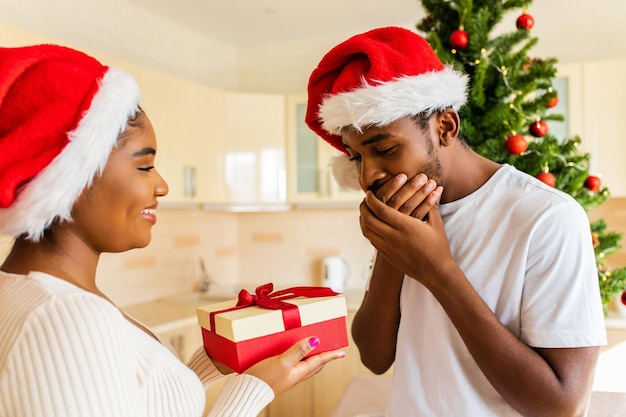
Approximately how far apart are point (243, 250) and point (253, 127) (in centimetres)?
108

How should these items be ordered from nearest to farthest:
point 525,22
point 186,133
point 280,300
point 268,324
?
point 268,324 < point 280,300 < point 525,22 < point 186,133

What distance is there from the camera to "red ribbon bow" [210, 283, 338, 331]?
0.97 metres

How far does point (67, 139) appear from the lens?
0.77m

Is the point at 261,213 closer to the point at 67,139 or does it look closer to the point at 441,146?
the point at 441,146

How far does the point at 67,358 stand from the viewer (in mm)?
688

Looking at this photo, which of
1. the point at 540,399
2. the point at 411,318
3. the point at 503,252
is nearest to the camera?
the point at 540,399

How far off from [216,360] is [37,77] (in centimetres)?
61

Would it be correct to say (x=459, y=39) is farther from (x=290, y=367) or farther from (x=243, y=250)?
(x=243, y=250)

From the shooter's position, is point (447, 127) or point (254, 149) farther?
point (254, 149)

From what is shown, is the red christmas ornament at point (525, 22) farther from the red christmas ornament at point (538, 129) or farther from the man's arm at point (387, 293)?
the man's arm at point (387, 293)

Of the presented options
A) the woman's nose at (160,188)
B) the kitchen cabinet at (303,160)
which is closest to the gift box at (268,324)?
the woman's nose at (160,188)

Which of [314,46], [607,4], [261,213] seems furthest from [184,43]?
[607,4]

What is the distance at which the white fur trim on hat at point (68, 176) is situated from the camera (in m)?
0.76

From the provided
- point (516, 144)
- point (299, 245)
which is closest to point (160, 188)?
point (516, 144)
